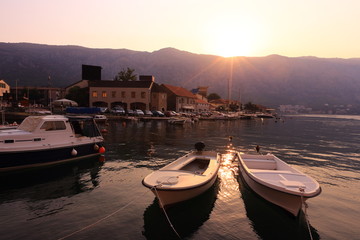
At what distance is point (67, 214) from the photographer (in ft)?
36.6

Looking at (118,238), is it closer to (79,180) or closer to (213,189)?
(213,189)

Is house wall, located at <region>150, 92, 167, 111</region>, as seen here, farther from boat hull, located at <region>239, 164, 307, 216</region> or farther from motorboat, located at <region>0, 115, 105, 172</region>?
boat hull, located at <region>239, 164, 307, 216</region>

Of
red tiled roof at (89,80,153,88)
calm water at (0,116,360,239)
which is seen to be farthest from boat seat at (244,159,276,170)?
→ red tiled roof at (89,80,153,88)

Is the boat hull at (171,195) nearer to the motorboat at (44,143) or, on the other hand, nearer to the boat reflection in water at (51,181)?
the boat reflection in water at (51,181)

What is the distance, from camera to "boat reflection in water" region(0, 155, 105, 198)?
1379 cm

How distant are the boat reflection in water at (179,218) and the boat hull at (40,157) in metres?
10.5

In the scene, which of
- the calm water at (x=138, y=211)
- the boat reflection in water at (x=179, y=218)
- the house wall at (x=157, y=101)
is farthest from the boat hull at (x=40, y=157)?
the house wall at (x=157, y=101)

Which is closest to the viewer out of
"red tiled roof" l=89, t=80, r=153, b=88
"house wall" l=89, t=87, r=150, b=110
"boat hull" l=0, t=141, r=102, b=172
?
"boat hull" l=0, t=141, r=102, b=172

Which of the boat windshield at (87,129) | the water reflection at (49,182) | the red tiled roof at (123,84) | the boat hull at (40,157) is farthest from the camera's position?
the red tiled roof at (123,84)

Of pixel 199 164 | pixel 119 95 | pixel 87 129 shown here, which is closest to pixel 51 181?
pixel 87 129

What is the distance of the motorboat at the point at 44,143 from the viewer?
16062mm

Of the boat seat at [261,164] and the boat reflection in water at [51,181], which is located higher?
the boat seat at [261,164]

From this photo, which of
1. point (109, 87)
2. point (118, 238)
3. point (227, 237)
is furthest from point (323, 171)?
point (109, 87)

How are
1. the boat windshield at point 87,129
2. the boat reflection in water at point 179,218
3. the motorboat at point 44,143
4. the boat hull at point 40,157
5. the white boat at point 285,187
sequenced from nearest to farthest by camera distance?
the boat reflection in water at point 179,218
the white boat at point 285,187
the boat hull at point 40,157
the motorboat at point 44,143
the boat windshield at point 87,129
